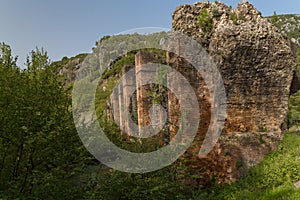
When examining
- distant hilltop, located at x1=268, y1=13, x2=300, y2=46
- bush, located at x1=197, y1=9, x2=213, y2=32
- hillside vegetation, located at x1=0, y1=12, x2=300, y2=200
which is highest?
distant hilltop, located at x1=268, y1=13, x2=300, y2=46

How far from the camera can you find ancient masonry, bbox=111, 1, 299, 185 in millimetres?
9734

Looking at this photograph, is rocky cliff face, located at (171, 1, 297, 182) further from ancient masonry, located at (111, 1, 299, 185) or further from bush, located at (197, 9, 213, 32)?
bush, located at (197, 9, 213, 32)

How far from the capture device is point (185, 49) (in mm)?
11070

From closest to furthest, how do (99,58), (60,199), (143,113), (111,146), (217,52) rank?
(60,199) < (111,146) < (217,52) < (143,113) < (99,58)

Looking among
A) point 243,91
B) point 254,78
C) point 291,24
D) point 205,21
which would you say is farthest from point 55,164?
point 291,24

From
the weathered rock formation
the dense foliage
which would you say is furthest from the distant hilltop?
the dense foliage

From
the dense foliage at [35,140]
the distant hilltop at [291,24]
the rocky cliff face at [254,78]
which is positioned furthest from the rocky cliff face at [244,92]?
the distant hilltop at [291,24]

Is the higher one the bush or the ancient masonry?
the bush

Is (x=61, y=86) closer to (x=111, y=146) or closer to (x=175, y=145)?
(x=111, y=146)

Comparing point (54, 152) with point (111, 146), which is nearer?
point (54, 152)

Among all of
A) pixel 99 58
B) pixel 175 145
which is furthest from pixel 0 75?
pixel 99 58

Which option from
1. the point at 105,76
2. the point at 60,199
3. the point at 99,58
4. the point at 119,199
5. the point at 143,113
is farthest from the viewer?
the point at 99,58

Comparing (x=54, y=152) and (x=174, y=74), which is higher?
(x=174, y=74)

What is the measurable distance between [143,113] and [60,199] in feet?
21.8
